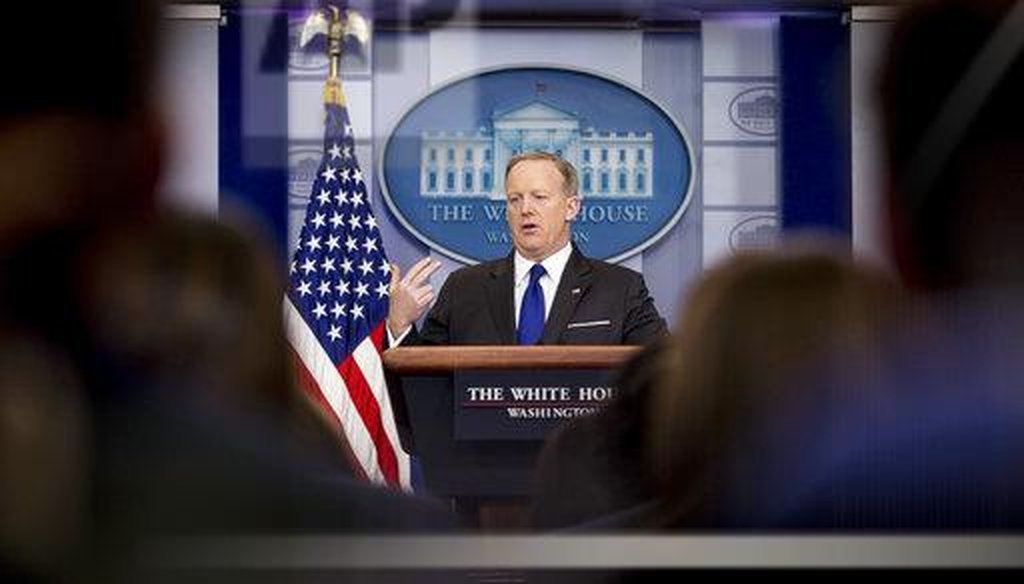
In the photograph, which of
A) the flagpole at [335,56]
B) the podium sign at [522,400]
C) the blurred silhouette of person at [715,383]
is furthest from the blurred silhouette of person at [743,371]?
A: the flagpole at [335,56]

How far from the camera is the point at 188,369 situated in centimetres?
188

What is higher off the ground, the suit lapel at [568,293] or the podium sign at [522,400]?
the suit lapel at [568,293]

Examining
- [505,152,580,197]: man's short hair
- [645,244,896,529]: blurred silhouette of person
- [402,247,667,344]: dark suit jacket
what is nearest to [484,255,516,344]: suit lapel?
[402,247,667,344]: dark suit jacket

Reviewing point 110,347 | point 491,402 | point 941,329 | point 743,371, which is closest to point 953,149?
point 941,329

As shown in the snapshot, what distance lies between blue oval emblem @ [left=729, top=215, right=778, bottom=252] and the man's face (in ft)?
0.62

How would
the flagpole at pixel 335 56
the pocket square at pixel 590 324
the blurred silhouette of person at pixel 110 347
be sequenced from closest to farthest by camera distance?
the blurred silhouette of person at pixel 110 347 → the flagpole at pixel 335 56 → the pocket square at pixel 590 324

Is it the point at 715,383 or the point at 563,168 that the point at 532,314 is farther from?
the point at 715,383

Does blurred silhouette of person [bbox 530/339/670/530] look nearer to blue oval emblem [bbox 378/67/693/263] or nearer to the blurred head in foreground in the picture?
blue oval emblem [bbox 378/67/693/263]

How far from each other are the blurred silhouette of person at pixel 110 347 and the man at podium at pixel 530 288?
26 cm

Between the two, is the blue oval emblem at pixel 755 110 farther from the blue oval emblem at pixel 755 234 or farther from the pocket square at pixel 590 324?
the pocket square at pixel 590 324

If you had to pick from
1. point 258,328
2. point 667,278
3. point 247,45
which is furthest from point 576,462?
→ point 247,45

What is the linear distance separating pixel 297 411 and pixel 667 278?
413mm

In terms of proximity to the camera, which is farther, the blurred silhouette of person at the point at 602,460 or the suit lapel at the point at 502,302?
the suit lapel at the point at 502,302

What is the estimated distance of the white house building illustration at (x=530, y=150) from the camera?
2.05m
